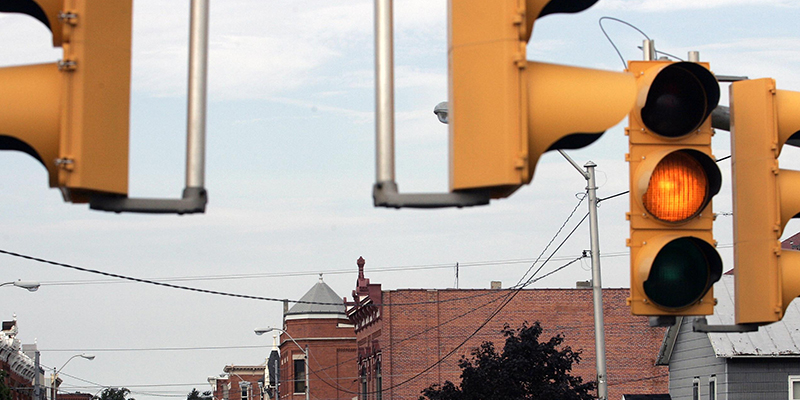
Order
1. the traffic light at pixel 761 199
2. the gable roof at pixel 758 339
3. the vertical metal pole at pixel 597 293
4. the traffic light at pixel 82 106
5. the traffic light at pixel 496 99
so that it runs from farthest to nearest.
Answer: the gable roof at pixel 758 339
the vertical metal pole at pixel 597 293
the traffic light at pixel 761 199
the traffic light at pixel 496 99
the traffic light at pixel 82 106

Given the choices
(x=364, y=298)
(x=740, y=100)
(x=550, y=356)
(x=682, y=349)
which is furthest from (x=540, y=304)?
(x=740, y=100)

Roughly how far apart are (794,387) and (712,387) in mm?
2229

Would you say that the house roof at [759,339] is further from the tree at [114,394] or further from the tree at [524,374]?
the tree at [114,394]

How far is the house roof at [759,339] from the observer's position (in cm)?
2892

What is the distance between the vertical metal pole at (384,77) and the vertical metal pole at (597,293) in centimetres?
1818

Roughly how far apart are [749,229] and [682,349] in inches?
1171

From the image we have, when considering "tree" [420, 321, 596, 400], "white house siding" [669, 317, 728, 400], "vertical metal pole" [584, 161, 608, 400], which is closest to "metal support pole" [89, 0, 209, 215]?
"vertical metal pole" [584, 161, 608, 400]

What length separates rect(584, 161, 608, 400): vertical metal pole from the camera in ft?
69.8

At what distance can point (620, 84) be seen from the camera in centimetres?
379

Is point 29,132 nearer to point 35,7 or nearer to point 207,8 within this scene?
point 35,7

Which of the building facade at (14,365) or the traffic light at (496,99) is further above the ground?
the building facade at (14,365)

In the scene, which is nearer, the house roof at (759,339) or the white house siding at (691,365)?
the house roof at (759,339)

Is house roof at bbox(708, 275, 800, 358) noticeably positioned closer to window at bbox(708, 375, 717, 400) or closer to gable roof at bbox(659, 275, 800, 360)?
gable roof at bbox(659, 275, 800, 360)

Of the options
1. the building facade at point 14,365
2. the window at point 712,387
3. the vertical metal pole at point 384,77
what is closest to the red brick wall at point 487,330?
the window at point 712,387
